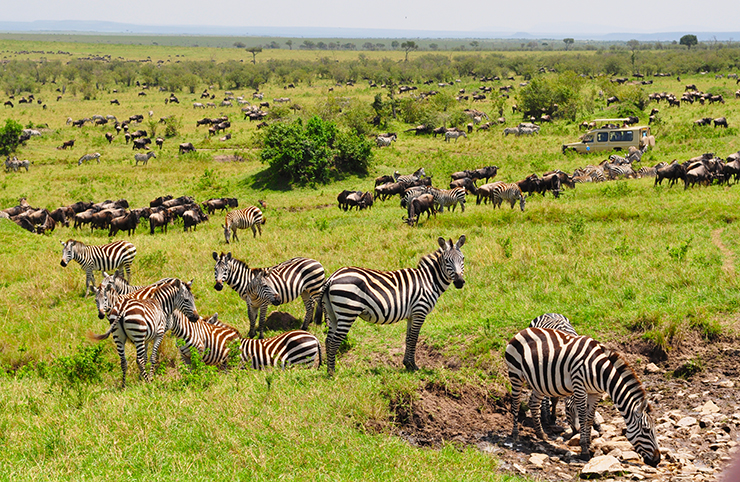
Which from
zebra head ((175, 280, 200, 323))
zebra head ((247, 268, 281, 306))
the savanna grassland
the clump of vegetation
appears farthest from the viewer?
the clump of vegetation

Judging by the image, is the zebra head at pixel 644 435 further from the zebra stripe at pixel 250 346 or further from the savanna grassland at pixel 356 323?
the zebra stripe at pixel 250 346

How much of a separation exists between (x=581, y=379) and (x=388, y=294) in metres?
3.12

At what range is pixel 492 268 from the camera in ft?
49.6

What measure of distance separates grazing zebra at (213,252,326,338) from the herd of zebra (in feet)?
0.07

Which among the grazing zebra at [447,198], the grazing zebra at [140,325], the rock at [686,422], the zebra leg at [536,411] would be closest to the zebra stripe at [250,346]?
the grazing zebra at [140,325]

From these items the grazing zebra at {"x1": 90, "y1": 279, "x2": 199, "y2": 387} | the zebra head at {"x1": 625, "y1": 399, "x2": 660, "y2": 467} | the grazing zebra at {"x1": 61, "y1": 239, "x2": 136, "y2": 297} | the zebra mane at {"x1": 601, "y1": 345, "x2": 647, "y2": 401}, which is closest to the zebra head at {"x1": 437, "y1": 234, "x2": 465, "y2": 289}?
the zebra mane at {"x1": 601, "y1": 345, "x2": 647, "y2": 401}

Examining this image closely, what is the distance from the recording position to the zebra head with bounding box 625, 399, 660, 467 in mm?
7328

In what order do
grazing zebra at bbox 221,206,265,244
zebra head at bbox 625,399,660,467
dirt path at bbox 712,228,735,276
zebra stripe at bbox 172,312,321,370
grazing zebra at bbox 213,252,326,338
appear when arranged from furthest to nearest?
grazing zebra at bbox 221,206,265,244, dirt path at bbox 712,228,735,276, grazing zebra at bbox 213,252,326,338, zebra stripe at bbox 172,312,321,370, zebra head at bbox 625,399,660,467

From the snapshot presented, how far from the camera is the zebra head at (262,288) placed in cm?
1191

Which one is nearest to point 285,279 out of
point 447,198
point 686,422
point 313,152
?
point 686,422

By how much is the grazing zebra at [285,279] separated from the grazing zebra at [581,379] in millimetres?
4878

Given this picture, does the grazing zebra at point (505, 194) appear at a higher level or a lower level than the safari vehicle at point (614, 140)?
lower

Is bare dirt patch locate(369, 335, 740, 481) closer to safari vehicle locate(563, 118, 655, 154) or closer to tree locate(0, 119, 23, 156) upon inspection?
safari vehicle locate(563, 118, 655, 154)

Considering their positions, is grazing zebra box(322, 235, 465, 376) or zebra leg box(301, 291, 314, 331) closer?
grazing zebra box(322, 235, 465, 376)
